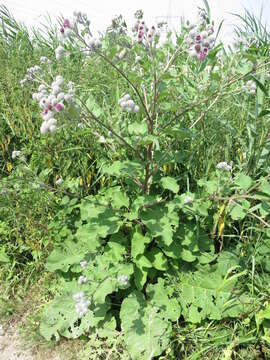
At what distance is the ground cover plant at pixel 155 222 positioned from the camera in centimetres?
153

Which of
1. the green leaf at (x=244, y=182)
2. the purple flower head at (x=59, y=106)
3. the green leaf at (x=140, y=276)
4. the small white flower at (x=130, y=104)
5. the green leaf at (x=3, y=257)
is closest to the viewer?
the purple flower head at (x=59, y=106)

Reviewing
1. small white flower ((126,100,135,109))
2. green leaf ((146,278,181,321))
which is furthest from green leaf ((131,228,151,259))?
small white flower ((126,100,135,109))

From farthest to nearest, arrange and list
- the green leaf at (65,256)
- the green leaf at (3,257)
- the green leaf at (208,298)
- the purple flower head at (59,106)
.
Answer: the green leaf at (3,257), the green leaf at (65,256), the green leaf at (208,298), the purple flower head at (59,106)

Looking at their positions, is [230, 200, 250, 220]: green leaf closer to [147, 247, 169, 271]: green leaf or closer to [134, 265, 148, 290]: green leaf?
[147, 247, 169, 271]: green leaf

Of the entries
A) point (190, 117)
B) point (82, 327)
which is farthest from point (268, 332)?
point (190, 117)

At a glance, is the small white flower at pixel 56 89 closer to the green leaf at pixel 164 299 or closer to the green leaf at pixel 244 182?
the green leaf at pixel 244 182

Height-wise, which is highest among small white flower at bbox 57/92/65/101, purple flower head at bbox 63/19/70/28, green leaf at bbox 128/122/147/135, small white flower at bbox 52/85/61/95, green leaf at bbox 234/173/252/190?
purple flower head at bbox 63/19/70/28

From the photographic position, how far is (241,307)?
1657 millimetres

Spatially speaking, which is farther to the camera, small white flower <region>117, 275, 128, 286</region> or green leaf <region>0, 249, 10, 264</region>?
green leaf <region>0, 249, 10, 264</region>

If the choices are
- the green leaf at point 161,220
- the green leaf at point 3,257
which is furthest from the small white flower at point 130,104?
the green leaf at point 3,257

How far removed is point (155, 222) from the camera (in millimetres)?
1672

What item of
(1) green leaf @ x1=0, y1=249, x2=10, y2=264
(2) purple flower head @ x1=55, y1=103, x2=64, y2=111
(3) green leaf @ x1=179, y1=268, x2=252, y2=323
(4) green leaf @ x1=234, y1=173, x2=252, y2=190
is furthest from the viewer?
(1) green leaf @ x1=0, y1=249, x2=10, y2=264

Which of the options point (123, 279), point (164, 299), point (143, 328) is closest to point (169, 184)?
point (123, 279)

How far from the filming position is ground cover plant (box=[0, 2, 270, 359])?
1530 millimetres
